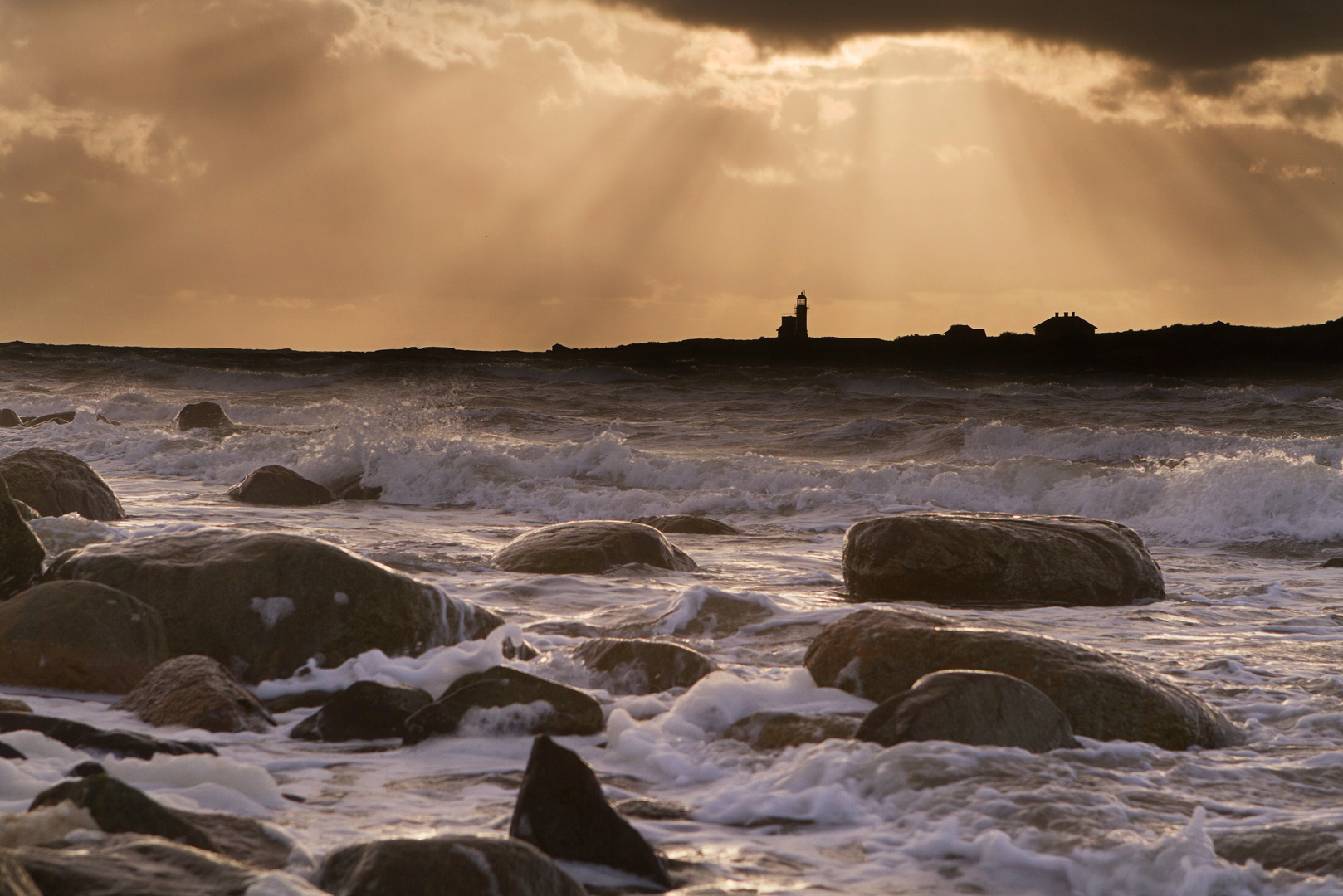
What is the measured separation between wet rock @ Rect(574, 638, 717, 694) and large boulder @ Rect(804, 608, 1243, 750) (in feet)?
1.65

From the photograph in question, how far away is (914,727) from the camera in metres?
3.60

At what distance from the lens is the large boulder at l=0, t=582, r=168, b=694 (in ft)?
13.9

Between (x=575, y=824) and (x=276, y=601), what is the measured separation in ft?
8.58

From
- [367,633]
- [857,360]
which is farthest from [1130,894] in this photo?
[857,360]

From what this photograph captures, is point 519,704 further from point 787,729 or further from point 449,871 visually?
point 449,871

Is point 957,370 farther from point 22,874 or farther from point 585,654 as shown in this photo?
point 22,874

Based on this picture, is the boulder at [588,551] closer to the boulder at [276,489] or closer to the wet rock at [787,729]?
the wet rock at [787,729]

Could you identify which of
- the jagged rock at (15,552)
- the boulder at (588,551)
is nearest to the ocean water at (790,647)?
the boulder at (588,551)

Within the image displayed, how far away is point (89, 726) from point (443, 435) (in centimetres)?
1333

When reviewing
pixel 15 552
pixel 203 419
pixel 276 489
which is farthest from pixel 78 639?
pixel 203 419

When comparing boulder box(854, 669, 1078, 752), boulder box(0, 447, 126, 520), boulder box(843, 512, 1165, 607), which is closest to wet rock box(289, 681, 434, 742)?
boulder box(854, 669, 1078, 752)

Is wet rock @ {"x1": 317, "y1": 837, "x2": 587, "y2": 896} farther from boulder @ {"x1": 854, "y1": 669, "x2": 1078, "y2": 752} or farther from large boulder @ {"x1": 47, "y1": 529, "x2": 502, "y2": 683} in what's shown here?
large boulder @ {"x1": 47, "y1": 529, "x2": 502, "y2": 683}

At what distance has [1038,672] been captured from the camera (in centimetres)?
423

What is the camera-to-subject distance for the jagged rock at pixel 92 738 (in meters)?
3.22
